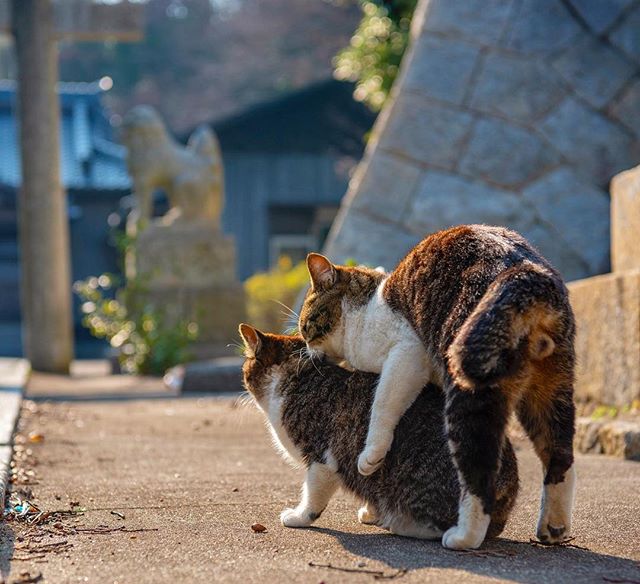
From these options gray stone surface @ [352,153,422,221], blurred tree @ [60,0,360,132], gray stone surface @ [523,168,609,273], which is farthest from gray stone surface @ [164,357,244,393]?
blurred tree @ [60,0,360,132]

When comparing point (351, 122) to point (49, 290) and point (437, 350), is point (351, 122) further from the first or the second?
point (437, 350)

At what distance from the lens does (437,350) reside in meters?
2.76

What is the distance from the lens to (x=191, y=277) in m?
11.3

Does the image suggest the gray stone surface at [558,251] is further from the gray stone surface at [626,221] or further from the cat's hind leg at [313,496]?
the cat's hind leg at [313,496]

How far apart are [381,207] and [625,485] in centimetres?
420

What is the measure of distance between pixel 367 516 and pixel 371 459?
29 centimetres

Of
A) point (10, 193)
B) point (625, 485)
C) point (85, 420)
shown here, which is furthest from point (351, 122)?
point (625, 485)

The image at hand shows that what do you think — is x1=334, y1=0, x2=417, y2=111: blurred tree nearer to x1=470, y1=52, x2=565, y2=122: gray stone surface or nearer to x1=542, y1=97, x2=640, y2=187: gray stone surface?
x1=470, y1=52, x2=565, y2=122: gray stone surface

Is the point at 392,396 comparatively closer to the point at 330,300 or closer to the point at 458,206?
the point at 330,300

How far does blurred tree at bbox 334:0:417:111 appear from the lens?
10.7 meters

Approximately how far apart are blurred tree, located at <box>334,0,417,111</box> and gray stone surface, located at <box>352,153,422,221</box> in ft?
10.9

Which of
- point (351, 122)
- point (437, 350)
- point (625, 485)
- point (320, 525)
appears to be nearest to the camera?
point (437, 350)

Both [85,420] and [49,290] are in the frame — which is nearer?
[85,420]

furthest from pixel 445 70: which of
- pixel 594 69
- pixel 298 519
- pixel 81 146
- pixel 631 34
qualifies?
pixel 81 146
